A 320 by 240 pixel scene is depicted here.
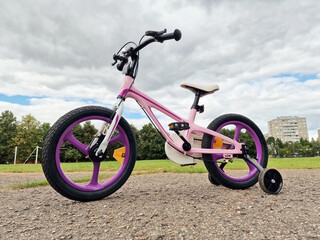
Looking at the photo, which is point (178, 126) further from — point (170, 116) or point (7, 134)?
point (7, 134)

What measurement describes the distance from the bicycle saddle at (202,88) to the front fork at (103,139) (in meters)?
1.24

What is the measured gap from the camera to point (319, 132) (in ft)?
413

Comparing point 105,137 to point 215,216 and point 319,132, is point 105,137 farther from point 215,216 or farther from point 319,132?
point 319,132

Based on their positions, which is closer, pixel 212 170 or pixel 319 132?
pixel 212 170

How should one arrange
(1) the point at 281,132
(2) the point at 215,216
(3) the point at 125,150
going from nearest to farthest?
(2) the point at 215,216, (3) the point at 125,150, (1) the point at 281,132

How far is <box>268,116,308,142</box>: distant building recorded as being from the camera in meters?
146

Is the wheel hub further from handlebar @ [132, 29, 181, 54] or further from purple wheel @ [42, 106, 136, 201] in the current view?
handlebar @ [132, 29, 181, 54]

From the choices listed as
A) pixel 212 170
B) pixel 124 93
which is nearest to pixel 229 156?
pixel 212 170

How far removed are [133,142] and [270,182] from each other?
6.49 ft

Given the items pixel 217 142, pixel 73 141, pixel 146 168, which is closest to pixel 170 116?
pixel 217 142

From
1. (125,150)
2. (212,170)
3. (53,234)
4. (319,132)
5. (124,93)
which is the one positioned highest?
(319,132)

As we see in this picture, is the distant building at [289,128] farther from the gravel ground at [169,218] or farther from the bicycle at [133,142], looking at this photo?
the gravel ground at [169,218]

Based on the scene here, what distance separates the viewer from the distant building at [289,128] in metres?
Result: 146

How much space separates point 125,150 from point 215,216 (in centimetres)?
148
